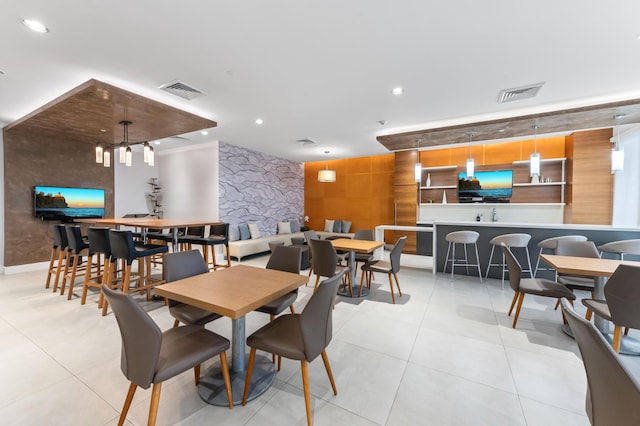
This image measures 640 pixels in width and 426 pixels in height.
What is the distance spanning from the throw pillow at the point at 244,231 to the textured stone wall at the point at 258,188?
206mm

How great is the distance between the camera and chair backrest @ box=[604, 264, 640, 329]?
1982 millimetres

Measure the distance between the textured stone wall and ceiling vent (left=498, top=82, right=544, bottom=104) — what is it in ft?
18.5

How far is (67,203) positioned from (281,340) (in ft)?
21.2

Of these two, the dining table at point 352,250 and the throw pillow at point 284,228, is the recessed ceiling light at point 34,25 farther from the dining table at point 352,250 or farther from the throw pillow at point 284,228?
the throw pillow at point 284,228

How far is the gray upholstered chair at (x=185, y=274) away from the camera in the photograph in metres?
2.02

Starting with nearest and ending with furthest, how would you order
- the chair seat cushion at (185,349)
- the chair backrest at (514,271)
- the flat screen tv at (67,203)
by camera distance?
the chair seat cushion at (185,349), the chair backrest at (514,271), the flat screen tv at (67,203)

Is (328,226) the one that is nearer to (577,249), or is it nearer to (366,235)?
(366,235)

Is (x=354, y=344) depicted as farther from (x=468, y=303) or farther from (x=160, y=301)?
(x=160, y=301)

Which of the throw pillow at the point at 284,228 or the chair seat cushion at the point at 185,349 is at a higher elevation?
the throw pillow at the point at 284,228

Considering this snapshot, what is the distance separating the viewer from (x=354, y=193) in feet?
27.9

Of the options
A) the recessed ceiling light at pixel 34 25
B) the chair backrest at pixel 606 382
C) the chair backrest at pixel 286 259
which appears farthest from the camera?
the chair backrest at pixel 286 259

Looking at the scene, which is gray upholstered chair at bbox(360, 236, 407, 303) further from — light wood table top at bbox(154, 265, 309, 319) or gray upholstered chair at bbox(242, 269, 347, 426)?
gray upholstered chair at bbox(242, 269, 347, 426)

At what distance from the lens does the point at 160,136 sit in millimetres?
5223

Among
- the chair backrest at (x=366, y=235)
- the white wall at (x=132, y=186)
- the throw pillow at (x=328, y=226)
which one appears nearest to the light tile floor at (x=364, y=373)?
the chair backrest at (x=366, y=235)
